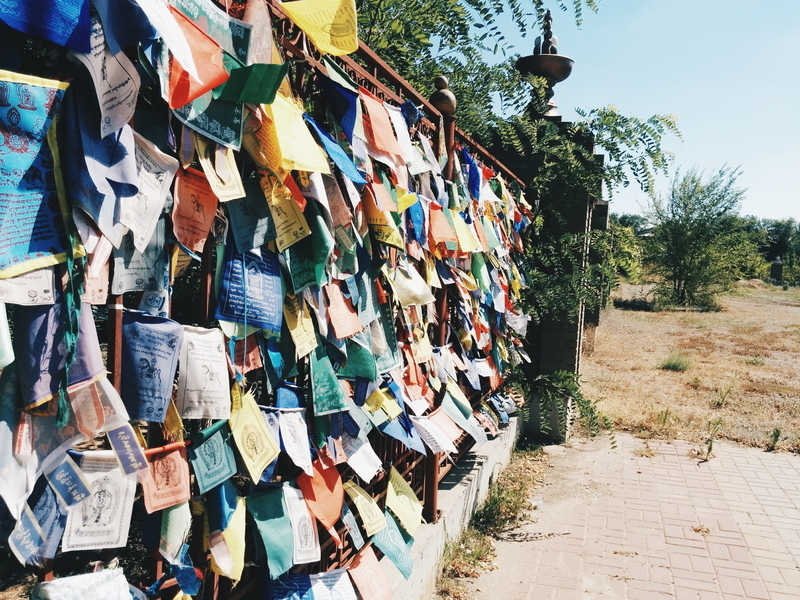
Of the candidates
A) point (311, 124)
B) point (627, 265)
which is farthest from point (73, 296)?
point (627, 265)

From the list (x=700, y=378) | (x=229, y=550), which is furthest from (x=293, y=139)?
(x=700, y=378)

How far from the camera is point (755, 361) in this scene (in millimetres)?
12695

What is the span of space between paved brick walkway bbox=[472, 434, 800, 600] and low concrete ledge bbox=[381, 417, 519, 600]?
352mm

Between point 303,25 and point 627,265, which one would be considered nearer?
point 303,25

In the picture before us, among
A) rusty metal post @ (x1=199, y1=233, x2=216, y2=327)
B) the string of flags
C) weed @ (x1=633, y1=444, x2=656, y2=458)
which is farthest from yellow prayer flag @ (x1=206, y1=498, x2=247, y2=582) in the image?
weed @ (x1=633, y1=444, x2=656, y2=458)

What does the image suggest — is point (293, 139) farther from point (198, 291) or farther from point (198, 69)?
point (198, 291)

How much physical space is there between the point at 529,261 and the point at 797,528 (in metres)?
3.43

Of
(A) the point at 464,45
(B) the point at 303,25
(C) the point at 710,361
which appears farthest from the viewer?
(C) the point at 710,361

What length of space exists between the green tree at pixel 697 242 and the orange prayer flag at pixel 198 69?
2528cm

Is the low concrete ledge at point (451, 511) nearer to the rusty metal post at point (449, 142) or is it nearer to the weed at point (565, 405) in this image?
the weed at point (565, 405)

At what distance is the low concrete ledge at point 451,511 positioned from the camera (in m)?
3.17

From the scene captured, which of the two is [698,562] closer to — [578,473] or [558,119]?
[578,473]

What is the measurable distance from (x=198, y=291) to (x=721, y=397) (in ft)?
29.8

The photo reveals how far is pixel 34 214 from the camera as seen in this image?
1.07m
